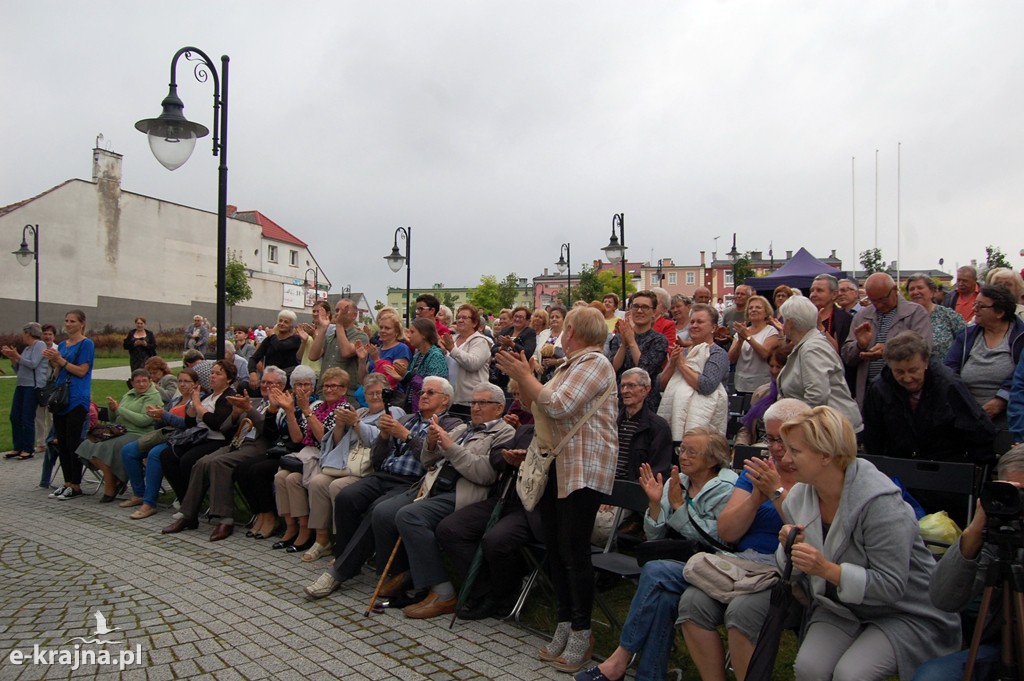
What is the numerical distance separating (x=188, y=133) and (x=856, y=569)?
794 cm

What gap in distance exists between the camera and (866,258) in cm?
3681

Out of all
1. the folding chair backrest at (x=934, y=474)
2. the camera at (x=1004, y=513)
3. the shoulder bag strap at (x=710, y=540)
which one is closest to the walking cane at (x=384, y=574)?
the shoulder bag strap at (x=710, y=540)

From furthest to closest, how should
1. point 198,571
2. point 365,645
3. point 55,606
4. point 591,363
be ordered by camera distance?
point 198,571, point 55,606, point 365,645, point 591,363

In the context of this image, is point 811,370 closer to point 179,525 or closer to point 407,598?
point 407,598

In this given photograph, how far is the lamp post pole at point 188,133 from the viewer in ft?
26.8

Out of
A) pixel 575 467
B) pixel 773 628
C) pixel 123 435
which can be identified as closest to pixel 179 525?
pixel 123 435

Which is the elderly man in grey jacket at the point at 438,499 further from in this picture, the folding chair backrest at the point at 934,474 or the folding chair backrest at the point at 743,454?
the folding chair backrest at the point at 934,474

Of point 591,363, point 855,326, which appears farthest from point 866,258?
point 591,363

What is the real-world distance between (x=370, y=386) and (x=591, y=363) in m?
3.04

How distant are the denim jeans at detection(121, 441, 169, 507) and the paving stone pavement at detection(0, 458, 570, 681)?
112 centimetres

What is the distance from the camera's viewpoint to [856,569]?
309 cm

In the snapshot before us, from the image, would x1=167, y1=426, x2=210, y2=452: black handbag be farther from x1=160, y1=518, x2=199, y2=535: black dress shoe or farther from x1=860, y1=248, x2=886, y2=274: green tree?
x1=860, y1=248, x2=886, y2=274: green tree

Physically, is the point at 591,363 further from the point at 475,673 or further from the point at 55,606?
the point at 55,606

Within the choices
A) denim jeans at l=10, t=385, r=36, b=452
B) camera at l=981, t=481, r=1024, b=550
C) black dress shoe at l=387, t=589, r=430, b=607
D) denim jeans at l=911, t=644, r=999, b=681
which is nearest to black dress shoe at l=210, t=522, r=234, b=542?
black dress shoe at l=387, t=589, r=430, b=607
